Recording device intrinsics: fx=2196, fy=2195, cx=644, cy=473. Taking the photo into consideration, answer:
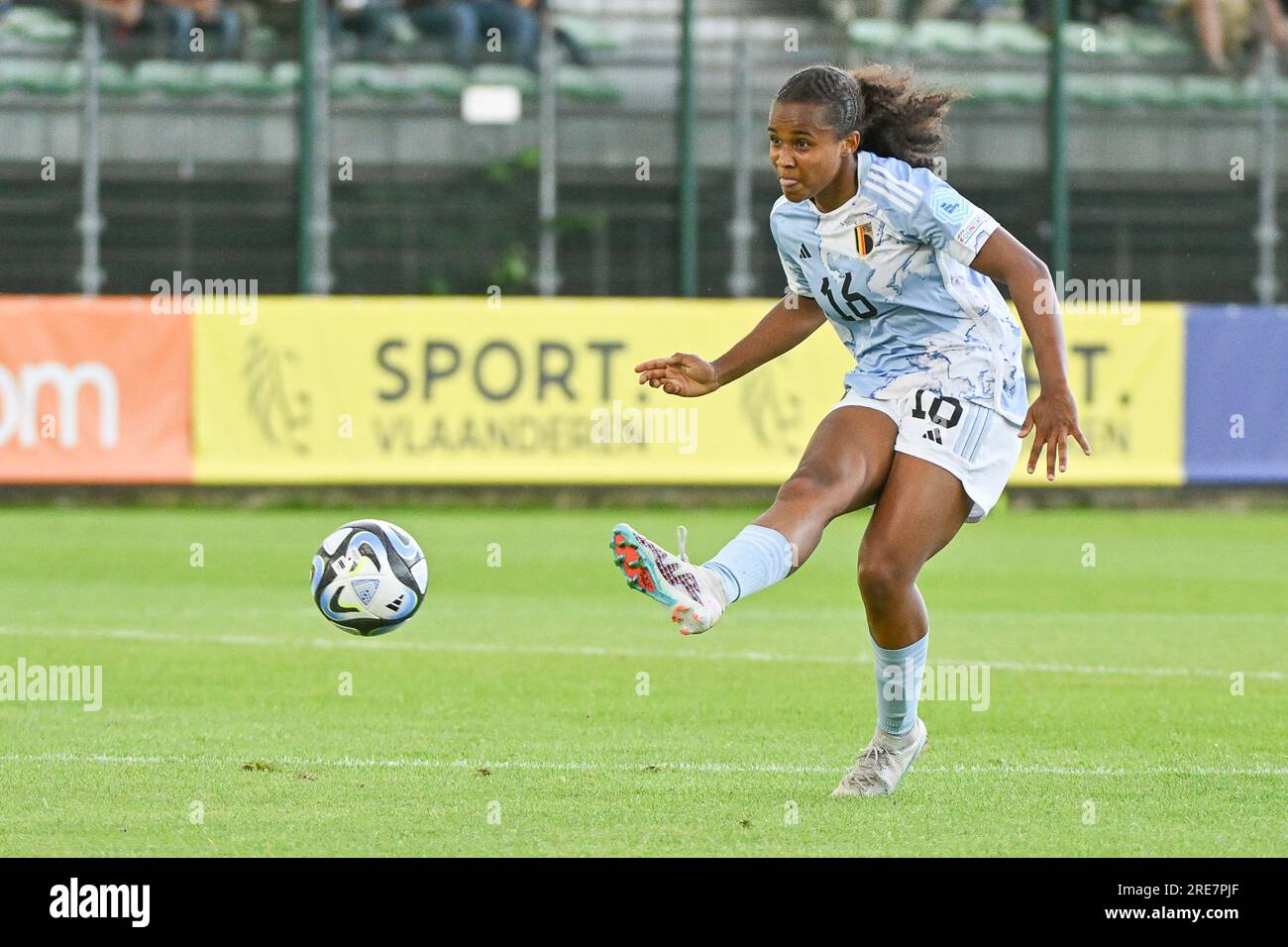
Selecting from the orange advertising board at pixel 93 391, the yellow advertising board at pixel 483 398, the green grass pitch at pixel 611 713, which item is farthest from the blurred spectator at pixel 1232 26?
the orange advertising board at pixel 93 391

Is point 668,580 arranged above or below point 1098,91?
below

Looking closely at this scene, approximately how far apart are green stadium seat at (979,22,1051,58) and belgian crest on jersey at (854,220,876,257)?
1464 centimetres

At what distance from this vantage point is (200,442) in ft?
56.7

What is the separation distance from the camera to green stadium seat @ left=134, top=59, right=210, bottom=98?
19172 millimetres

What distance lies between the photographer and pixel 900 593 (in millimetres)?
6133

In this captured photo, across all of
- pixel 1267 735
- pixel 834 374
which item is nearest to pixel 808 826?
pixel 1267 735

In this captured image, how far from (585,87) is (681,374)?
44.5 feet

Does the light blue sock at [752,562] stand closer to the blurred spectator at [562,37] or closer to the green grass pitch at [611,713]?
the green grass pitch at [611,713]

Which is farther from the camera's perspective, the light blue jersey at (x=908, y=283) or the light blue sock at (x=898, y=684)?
the light blue sock at (x=898, y=684)

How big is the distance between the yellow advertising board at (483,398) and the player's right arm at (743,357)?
34.9 ft

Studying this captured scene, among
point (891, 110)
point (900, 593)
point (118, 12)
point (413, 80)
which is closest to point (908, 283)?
point (891, 110)

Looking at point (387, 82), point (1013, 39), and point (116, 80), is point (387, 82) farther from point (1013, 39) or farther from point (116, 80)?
point (1013, 39)

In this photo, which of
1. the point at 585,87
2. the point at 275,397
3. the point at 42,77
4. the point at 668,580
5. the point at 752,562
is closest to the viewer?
the point at 668,580

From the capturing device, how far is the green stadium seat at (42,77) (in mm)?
18828
